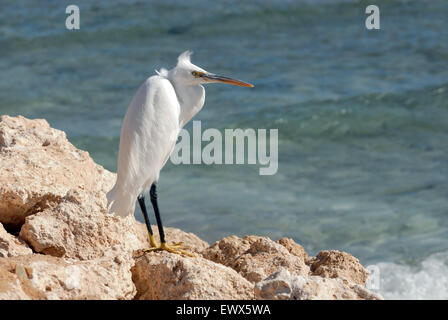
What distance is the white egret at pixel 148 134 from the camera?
390 centimetres

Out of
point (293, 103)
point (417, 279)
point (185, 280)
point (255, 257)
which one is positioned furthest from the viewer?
point (293, 103)

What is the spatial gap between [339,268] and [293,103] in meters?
7.80

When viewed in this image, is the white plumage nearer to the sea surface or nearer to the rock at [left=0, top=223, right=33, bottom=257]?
the rock at [left=0, top=223, right=33, bottom=257]

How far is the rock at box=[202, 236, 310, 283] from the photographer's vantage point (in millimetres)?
3898

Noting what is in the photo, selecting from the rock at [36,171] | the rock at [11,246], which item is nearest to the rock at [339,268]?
the rock at [36,171]

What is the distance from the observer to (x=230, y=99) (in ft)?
39.8

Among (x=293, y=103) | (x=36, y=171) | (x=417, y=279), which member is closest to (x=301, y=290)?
(x=36, y=171)

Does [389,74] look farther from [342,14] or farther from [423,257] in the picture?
[423,257]

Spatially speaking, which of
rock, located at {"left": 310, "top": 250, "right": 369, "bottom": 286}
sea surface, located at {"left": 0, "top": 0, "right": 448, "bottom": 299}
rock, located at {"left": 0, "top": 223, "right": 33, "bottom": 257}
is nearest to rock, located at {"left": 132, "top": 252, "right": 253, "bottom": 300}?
rock, located at {"left": 0, "top": 223, "right": 33, "bottom": 257}

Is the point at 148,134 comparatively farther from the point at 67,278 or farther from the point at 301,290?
the point at 301,290

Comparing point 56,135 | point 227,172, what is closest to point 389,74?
point 227,172

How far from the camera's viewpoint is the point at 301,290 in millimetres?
2992

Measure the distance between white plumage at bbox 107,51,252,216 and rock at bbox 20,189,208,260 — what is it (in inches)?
5.3
